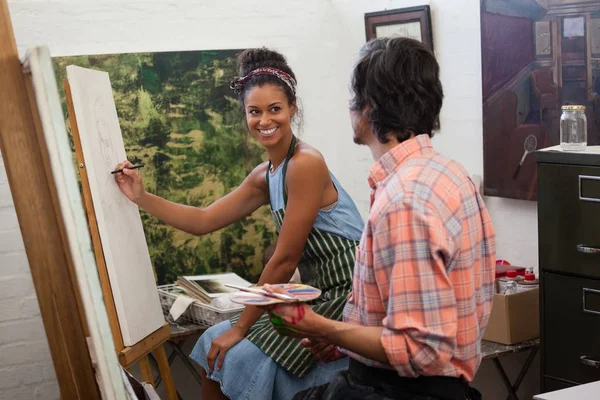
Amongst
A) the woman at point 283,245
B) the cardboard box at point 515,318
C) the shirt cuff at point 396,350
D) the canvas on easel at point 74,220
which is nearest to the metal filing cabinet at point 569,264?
the cardboard box at point 515,318

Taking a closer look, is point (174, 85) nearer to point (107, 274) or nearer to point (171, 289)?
point (171, 289)

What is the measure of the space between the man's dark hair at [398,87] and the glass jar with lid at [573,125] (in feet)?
3.85

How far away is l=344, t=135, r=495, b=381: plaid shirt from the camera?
1.66m

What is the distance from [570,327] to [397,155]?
1.33 metres

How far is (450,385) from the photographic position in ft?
5.99

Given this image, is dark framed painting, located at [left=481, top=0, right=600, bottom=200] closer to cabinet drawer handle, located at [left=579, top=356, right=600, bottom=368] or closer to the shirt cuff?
cabinet drawer handle, located at [left=579, top=356, right=600, bottom=368]

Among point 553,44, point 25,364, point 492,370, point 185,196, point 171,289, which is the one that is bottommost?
point 492,370

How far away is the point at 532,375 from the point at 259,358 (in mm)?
1472

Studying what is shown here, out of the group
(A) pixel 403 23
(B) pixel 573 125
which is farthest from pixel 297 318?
(A) pixel 403 23

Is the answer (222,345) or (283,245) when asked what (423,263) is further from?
→ (222,345)

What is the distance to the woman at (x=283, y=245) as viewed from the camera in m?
2.54

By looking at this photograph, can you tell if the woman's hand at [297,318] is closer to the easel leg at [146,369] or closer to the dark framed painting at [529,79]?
the easel leg at [146,369]

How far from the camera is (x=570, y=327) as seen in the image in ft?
9.23

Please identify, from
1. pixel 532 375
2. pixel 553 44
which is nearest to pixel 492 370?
pixel 532 375
